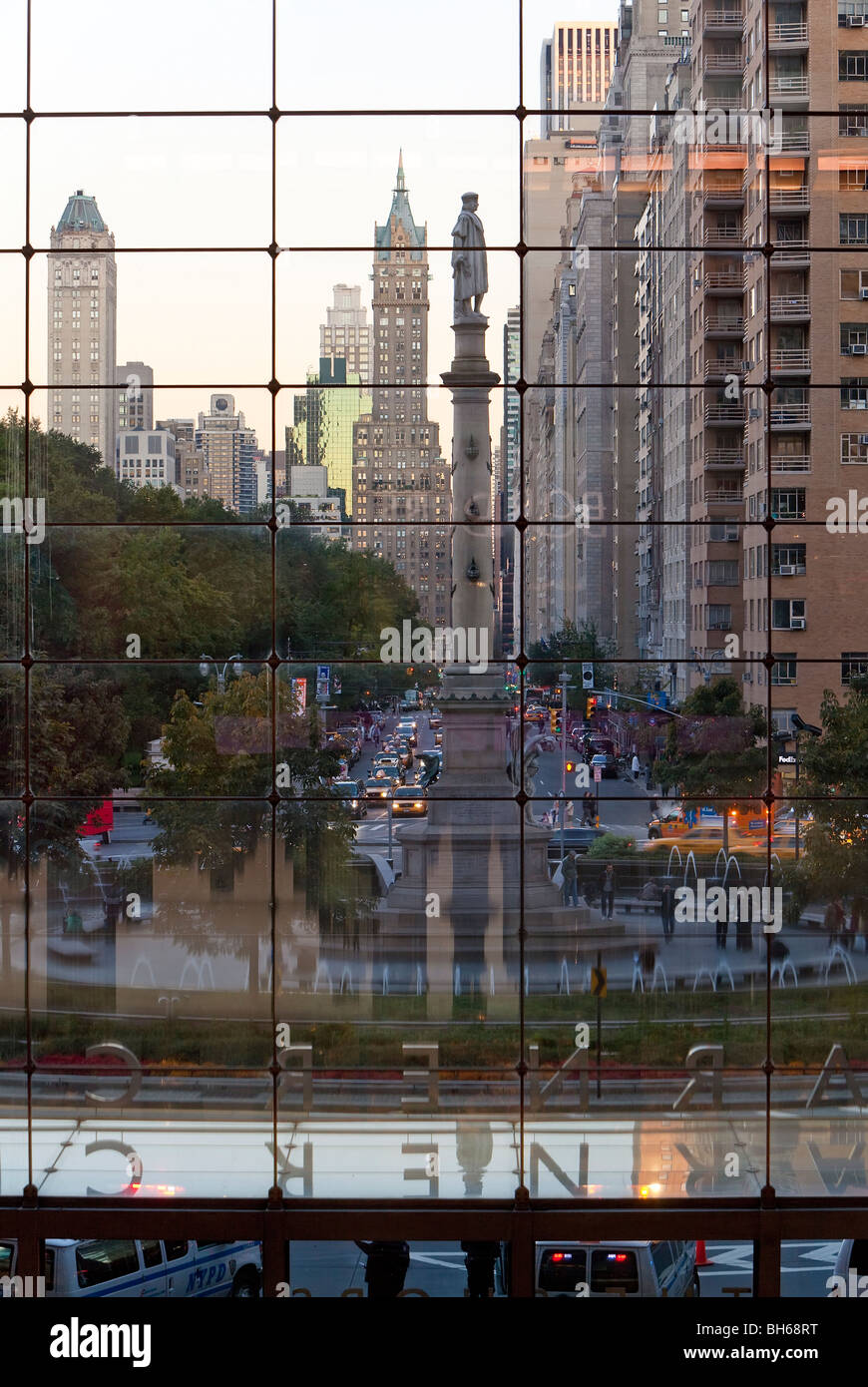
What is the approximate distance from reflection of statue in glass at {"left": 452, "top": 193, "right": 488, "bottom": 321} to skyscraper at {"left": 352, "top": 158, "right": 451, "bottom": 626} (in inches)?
12.8

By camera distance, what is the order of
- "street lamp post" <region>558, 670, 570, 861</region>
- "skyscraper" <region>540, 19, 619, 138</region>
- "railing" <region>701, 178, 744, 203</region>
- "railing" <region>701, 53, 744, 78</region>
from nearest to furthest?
"street lamp post" <region>558, 670, 570, 861</region> < "railing" <region>701, 178, 744, 203</region> < "railing" <region>701, 53, 744, 78</region> < "skyscraper" <region>540, 19, 619, 138</region>

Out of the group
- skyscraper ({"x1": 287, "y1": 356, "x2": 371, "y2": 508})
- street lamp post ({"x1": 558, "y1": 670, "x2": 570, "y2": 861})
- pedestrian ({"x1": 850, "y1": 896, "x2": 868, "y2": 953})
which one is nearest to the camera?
skyscraper ({"x1": 287, "y1": 356, "x2": 371, "y2": 508})

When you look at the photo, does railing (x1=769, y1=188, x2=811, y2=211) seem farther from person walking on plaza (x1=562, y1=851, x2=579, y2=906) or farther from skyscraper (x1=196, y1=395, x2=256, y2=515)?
person walking on plaza (x1=562, y1=851, x2=579, y2=906)

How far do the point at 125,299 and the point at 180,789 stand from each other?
4238 millimetres

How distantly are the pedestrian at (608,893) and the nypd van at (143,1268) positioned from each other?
554 cm

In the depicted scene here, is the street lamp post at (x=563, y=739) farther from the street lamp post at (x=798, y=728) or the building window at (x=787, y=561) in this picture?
the building window at (x=787, y=561)

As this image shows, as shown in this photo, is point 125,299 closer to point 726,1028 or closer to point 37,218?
point 37,218

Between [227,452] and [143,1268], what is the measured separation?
20.9 feet

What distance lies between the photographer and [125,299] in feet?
35.3
